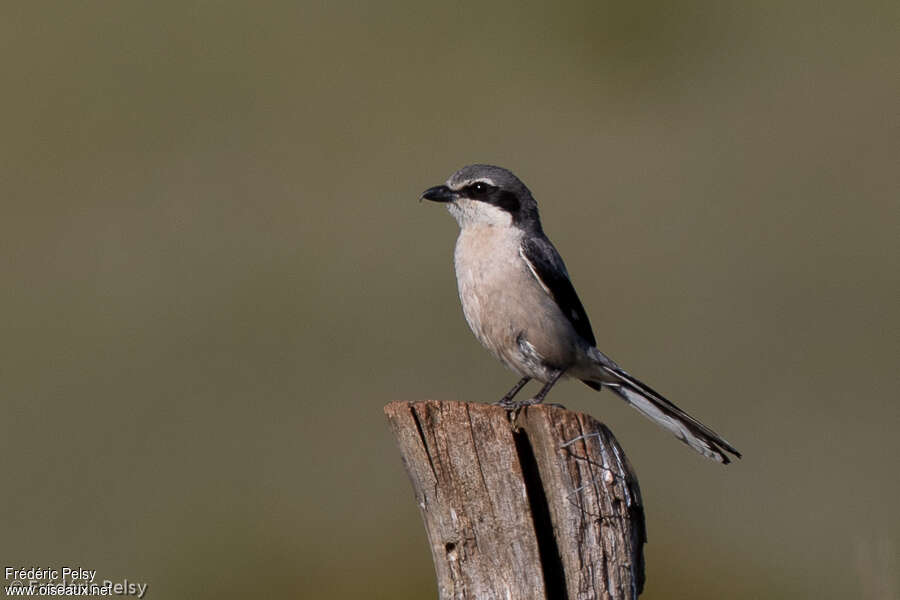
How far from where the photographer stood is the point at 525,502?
4465 mm

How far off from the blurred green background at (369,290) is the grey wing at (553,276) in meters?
1.93

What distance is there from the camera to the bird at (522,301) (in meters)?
6.44

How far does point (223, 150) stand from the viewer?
20953mm

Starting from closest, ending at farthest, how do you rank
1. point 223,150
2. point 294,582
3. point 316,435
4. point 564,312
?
point 564,312
point 294,582
point 316,435
point 223,150

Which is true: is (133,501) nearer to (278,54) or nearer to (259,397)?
(259,397)

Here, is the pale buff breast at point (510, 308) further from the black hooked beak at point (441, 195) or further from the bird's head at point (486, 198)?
the black hooked beak at point (441, 195)

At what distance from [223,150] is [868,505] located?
1273 cm

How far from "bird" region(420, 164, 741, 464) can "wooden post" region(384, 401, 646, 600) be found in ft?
5.50

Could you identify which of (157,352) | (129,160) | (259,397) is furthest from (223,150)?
(259,397)

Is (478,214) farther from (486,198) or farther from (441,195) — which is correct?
(441,195)

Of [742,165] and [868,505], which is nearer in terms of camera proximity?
[868,505]

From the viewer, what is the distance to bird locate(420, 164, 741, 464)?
644 cm

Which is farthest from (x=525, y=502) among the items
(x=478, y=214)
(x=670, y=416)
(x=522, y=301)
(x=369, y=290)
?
(x=369, y=290)

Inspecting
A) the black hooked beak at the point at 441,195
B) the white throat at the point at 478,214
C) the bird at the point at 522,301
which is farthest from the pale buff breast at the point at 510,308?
the black hooked beak at the point at 441,195
